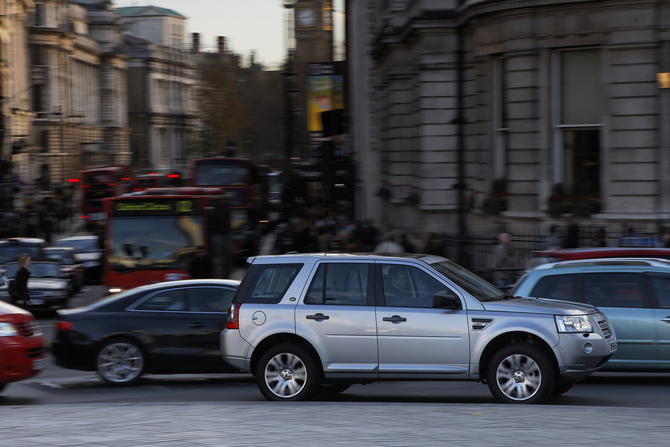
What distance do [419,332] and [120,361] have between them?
421 centimetres

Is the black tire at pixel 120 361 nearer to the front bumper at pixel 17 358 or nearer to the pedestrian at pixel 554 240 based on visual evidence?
the front bumper at pixel 17 358

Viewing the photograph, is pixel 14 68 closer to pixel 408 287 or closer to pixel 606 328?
pixel 408 287

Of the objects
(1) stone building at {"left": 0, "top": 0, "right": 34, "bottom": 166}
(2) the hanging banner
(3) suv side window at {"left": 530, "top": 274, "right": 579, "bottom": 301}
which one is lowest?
(3) suv side window at {"left": 530, "top": 274, "right": 579, "bottom": 301}

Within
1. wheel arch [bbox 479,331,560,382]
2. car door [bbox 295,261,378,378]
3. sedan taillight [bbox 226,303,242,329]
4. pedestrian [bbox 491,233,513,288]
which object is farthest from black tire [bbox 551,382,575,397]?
pedestrian [bbox 491,233,513,288]

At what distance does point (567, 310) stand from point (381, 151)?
80.7 feet

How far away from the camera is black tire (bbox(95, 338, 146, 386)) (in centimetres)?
1124

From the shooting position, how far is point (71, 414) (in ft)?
26.8

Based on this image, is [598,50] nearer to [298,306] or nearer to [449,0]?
[449,0]

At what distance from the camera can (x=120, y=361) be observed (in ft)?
37.1

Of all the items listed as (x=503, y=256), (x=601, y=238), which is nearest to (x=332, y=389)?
(x=503, y=256)

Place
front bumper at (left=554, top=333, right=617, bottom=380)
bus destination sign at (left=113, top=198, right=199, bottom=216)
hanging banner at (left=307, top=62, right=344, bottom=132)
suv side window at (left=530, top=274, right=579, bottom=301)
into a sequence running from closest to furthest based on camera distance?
front bumper at (left=554, top=333, right=617, bottom=380), suv side window at (left=530, top=274, right=579, bottom=301), bus destination sign at (left=113, top=198, right=199, bottom=216), hanging banner at (left=307, top=62, right=344, bottom=132)

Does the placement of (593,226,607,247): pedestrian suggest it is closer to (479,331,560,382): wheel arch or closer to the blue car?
the blue car

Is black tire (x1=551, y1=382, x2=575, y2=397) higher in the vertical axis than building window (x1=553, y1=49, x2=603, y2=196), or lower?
lower

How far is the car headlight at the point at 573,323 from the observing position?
8781 millimetres
